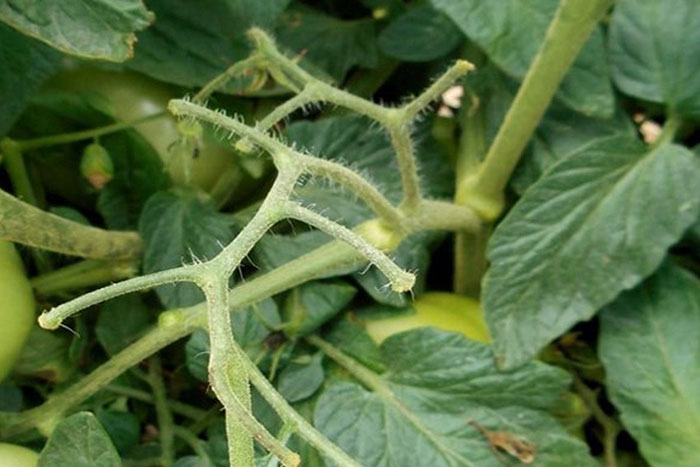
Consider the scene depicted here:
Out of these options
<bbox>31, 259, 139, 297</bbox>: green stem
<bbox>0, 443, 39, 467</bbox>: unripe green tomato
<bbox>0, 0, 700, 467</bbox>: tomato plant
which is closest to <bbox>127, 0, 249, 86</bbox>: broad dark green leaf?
<bbox>0, 0, 700, 467</bbox>: tomato plant

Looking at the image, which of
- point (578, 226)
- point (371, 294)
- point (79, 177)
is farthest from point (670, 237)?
point (79, 177)

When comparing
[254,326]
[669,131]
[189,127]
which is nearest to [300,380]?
[254,326]

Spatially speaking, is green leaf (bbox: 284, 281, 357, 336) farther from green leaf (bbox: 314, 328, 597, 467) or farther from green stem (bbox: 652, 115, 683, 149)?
green stem (bbox: 652, 115, 683, 149)

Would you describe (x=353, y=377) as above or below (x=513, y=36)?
below

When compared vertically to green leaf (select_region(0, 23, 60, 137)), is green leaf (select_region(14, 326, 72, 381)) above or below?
below

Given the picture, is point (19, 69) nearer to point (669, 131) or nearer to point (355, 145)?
point (355, 145)

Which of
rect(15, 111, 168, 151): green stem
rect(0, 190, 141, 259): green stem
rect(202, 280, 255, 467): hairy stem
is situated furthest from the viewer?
rect(15, 111, 168, 151): green stem

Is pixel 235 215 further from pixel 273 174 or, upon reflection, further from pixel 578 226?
pixel 578 226

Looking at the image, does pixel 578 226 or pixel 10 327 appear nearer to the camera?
pixel 10 327
